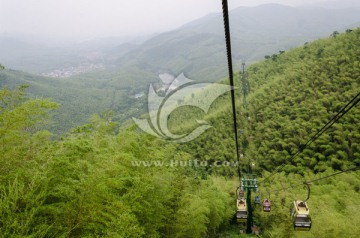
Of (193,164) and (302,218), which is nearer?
(302,218)

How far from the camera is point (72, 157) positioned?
6781 mm

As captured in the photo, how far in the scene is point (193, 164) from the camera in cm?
2636

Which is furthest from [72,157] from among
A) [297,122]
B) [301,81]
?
[301,81]

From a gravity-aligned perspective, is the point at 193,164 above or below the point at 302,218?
below

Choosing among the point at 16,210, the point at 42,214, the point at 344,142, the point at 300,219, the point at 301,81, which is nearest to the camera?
the point at 16,210

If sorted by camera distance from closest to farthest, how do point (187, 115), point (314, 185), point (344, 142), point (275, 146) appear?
point (314, 185) < point (344, 142) < point (275, 146) < point (187, 115)

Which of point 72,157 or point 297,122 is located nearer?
point 72,157

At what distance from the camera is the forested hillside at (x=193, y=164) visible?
19.3 ft

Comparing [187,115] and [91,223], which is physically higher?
[91,223]

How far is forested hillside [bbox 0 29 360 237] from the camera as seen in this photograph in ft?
19.3

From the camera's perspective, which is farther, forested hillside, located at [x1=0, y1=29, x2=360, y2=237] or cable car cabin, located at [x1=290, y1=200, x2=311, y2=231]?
cable car cabin, located at [x1=290, y1=200, x2=311, y2=231]

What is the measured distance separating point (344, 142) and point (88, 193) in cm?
2414

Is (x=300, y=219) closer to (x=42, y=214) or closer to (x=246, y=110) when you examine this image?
(x=42, y=214)

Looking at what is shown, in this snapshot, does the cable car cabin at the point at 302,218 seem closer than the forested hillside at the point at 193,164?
No
